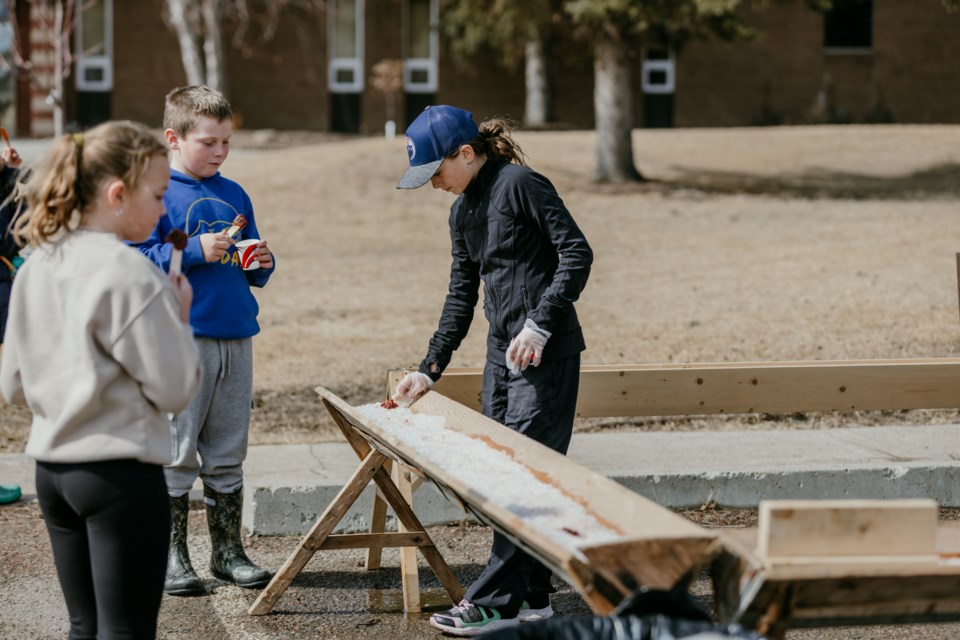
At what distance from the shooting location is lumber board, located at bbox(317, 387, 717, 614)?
306cm

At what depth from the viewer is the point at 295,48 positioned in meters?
33.0

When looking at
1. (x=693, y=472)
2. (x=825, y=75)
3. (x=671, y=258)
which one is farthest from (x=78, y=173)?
(x=825, y=75)

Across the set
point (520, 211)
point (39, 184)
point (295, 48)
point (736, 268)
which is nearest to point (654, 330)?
point (736, 268)

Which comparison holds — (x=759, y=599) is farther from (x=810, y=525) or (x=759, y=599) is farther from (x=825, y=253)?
(x=825, y=253)

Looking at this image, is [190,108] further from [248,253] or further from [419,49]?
Answer: [419,49]

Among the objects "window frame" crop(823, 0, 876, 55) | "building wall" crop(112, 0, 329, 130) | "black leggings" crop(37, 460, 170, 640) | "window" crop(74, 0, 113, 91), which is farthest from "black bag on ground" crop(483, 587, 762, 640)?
"window frame" crop(823, 0, 876, 55)

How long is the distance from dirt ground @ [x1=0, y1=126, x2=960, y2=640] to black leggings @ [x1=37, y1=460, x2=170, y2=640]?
166 centimetres

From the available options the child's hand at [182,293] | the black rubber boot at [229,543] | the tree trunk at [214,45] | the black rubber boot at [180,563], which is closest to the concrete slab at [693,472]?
the black rubber boot at [229,543]

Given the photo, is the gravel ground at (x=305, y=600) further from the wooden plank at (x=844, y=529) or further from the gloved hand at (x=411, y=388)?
the wooden plank at (x=844, y=529)

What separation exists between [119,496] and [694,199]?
17.9 metres

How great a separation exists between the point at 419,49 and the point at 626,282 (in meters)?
20.8

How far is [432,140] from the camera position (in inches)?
185

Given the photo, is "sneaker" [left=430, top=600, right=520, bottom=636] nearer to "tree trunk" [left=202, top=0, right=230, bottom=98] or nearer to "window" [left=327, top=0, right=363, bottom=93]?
"tree trunk" [left=202, top=0, right=230, bottom=98]

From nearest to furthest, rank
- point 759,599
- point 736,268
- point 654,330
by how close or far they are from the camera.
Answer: point 759,599 < point 654,330 < point 736,268
